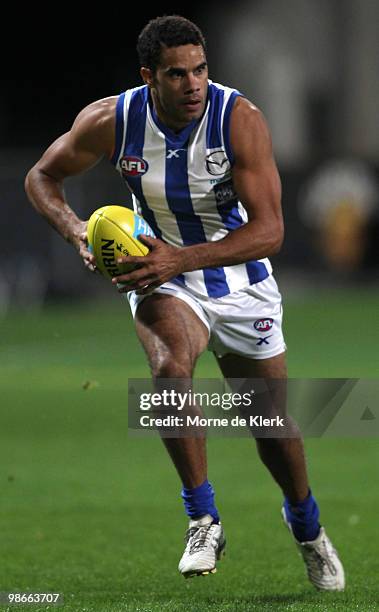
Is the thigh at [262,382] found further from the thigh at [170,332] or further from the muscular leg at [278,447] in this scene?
the thigh at [170,332]

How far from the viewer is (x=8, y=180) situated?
18.4 meters

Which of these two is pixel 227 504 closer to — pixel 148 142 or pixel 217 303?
pixel 217 303

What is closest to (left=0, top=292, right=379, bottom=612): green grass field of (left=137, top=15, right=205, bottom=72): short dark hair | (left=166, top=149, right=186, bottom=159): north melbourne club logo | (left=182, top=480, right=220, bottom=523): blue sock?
(left=182, top=480, right=220, bottom=523): blue sock

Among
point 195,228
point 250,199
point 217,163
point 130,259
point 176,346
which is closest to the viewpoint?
point 130,259

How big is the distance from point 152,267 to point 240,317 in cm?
81

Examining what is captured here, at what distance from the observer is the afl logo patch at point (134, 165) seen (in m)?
6.33

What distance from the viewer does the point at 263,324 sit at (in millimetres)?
6504

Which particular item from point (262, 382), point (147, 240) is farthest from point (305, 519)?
point (147, 240)

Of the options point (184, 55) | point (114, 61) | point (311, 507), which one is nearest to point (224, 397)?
point (311, 507)

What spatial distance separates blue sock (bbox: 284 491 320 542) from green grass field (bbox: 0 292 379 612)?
0.85ft

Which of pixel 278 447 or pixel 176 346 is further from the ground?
pixel 176 346

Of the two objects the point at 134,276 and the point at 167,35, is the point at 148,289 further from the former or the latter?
the point at 167,35

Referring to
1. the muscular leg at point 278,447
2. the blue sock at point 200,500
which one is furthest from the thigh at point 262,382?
the blue sock at point 200,500

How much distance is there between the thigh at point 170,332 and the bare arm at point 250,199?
0.32 m
